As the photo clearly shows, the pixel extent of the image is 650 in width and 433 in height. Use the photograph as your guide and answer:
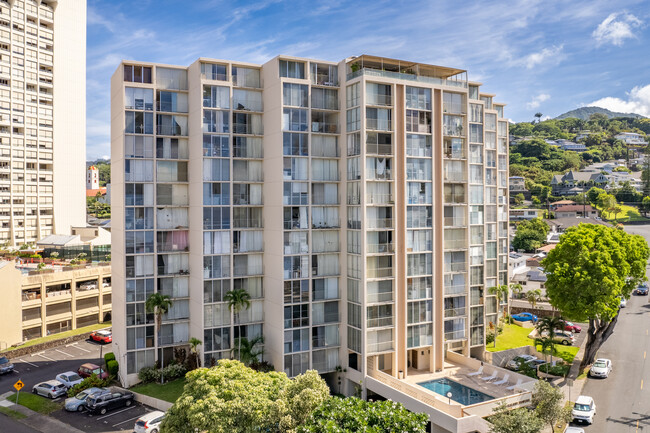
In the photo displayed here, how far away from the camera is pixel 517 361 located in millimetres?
50125

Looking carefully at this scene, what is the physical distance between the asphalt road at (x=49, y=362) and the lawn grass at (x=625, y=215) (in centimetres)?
13777

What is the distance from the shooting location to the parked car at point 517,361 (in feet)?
163

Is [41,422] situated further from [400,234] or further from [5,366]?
[400,234]

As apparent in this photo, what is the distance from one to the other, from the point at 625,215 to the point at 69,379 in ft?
502

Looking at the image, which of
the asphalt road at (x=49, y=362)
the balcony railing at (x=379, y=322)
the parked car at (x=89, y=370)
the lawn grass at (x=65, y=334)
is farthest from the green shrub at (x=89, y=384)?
the balcony railing at (x=379, y=322)

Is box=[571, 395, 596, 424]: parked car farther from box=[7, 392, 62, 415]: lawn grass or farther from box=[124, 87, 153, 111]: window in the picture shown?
box=[124, 87, 153, 111]: window

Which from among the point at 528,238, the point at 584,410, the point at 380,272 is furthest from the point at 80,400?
the point at 528,238

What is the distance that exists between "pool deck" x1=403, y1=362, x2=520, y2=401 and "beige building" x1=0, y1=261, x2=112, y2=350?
4552cm

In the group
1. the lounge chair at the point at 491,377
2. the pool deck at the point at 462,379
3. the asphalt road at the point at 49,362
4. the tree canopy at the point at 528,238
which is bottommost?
the asphalt road at the point at 49,362

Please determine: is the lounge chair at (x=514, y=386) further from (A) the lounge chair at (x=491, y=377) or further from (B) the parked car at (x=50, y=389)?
(B) the parked car at (x=50, y=389)

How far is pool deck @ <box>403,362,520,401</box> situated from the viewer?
135 feet

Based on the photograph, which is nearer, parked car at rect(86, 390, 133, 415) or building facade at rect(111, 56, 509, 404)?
parked car at rect(86, 390, 133, 415)

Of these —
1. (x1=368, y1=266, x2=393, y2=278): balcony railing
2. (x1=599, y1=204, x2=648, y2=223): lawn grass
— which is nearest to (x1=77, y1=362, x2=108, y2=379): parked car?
(x1=368, y1=266, x2=393, y2=278): balcony railing

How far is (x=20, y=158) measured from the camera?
314 ft
